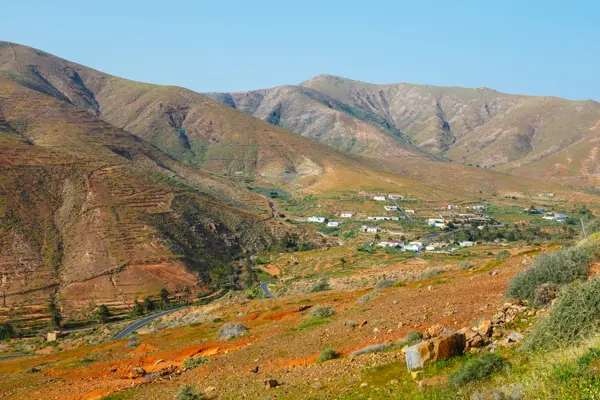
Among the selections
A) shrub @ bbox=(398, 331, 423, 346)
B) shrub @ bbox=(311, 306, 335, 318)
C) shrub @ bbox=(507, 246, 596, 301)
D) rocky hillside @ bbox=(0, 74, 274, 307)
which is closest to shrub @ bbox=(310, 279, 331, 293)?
shrub @ bbox=(311, 306, 335, 318)

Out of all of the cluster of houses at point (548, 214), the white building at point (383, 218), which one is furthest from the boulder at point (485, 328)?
the cluster of houses at point (548, 214)

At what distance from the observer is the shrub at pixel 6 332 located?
4214cm

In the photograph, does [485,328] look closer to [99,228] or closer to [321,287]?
[321,287]

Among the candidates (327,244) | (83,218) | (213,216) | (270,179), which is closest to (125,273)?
(83,218)

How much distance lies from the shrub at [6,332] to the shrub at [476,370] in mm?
44553

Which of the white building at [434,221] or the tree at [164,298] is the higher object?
the white building at [434,221]

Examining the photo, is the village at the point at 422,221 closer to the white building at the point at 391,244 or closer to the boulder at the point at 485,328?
the white building at the point at 391,244

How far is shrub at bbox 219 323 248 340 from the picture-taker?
2080cm

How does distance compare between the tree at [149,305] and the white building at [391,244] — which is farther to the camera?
the white building at [391,244]

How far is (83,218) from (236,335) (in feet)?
175

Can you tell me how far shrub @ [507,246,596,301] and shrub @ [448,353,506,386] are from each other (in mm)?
4764

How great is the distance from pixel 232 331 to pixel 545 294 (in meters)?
13.4

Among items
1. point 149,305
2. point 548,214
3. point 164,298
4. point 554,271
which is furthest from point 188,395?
point 548,214

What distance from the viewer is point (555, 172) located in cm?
19075
